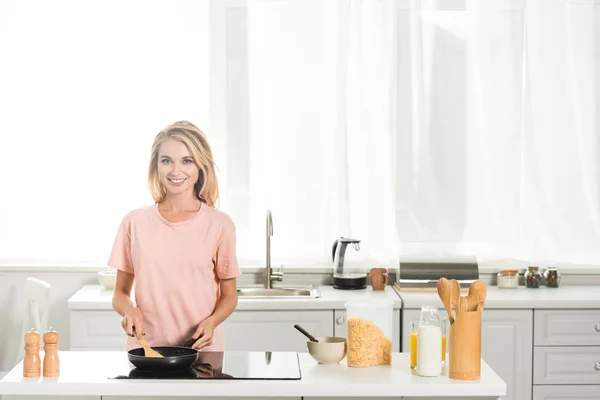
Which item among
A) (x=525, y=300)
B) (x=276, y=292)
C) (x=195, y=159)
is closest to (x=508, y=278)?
(x=525, y=300)

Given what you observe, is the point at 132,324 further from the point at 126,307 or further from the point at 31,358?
the point at 31,358

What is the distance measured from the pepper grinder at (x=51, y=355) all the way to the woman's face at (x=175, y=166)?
1.78 feet

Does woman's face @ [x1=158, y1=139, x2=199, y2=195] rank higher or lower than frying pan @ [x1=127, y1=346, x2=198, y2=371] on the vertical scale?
higher

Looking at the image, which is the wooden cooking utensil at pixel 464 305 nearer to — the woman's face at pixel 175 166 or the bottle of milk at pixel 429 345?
the bottle of milk at pixel 429 345

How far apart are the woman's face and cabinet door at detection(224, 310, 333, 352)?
4.03 feet

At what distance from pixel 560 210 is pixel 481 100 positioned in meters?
0.65

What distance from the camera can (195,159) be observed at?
2.57 m

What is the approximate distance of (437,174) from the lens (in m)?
4.22

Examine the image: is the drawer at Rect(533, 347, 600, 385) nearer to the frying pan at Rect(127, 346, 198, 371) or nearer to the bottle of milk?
the bottle of milk

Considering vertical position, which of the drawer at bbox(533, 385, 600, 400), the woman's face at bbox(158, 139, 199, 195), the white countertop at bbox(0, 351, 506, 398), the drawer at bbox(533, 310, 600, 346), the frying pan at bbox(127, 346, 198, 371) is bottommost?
the drawer at bbox(533, 385, 600, 400)

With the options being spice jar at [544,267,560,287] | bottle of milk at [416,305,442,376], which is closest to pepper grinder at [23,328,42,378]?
bottle of milk at [416,305,442,376]

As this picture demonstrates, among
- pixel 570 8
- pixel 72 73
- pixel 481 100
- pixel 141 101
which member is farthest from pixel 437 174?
pixel 72 73

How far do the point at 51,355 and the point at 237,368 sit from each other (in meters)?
0.48

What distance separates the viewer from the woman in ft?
8.43
